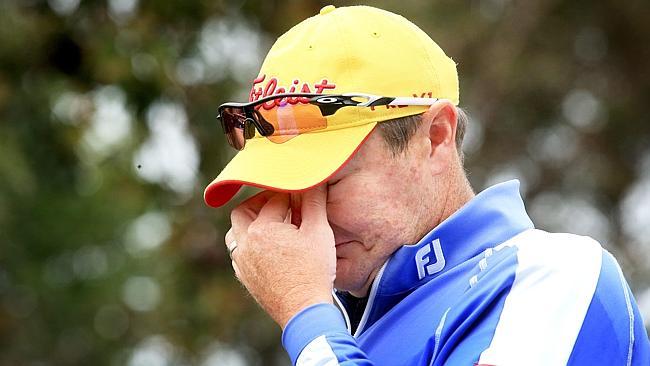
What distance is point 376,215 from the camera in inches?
106

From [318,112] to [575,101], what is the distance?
46.8 feet

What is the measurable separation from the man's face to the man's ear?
1.9 inches

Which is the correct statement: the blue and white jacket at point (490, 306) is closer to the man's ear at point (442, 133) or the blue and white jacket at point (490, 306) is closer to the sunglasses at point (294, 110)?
the man's ear at point (442, 133)

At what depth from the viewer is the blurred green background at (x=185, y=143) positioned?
28.7ft

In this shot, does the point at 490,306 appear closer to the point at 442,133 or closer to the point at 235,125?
the point at 442,133

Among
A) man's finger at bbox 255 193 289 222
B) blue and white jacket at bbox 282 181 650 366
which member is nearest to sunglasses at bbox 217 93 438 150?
man's finger at bbox 255 193 289 222

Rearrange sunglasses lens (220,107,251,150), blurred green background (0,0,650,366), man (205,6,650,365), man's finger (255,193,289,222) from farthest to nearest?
blurred green background (0,0,650,366)
sunglasses lens (220,107,251,150)
man's finger (255,193,289,222)
man (205,6,650,365)

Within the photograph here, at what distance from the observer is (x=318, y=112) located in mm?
2674

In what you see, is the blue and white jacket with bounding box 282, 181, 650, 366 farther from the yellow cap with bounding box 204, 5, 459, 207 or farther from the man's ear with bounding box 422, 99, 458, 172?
the yellow cap with bounding box 204, 5, 459, 207

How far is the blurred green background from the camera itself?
344 inches

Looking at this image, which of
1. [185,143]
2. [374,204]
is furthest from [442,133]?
[185,143]

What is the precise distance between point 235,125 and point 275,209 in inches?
10.8

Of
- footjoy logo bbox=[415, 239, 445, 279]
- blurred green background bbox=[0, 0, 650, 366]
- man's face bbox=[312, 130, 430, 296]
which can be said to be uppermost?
man's face bbox=[312, 130, 430, 296]

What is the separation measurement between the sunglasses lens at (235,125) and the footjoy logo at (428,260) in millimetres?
510
